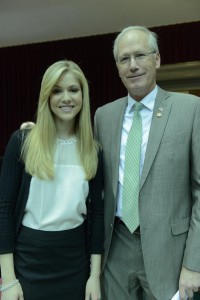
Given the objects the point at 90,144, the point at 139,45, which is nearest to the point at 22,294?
the point at 90,144

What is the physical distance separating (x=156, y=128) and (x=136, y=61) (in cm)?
29

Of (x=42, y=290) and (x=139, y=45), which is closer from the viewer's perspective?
(x=42, y=290)

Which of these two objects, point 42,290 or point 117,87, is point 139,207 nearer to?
point 42,290

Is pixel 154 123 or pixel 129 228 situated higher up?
pixel 154 123

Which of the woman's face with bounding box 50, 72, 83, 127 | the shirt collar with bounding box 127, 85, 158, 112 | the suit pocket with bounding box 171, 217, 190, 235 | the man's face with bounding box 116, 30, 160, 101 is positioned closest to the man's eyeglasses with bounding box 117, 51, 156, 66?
the man's face with bounding box 116, 30, 160, 101

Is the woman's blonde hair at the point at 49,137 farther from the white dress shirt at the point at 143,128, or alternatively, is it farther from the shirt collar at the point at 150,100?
the shirt collar at the point at 150,100

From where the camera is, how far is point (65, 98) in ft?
4.88

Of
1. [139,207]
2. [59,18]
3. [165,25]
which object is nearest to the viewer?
[139,207]

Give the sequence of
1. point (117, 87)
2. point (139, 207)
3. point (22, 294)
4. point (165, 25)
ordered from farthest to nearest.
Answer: point (117, 87) < point (165, 25) < point (139, 207) < point (22, 294)

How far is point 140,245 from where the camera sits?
Answer: 1585 mm

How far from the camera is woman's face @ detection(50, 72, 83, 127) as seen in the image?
1500mm

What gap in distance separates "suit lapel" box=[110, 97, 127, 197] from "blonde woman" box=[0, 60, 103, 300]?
0.11m

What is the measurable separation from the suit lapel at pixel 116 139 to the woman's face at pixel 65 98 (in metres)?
0.23

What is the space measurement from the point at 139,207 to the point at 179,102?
17.8 inches
